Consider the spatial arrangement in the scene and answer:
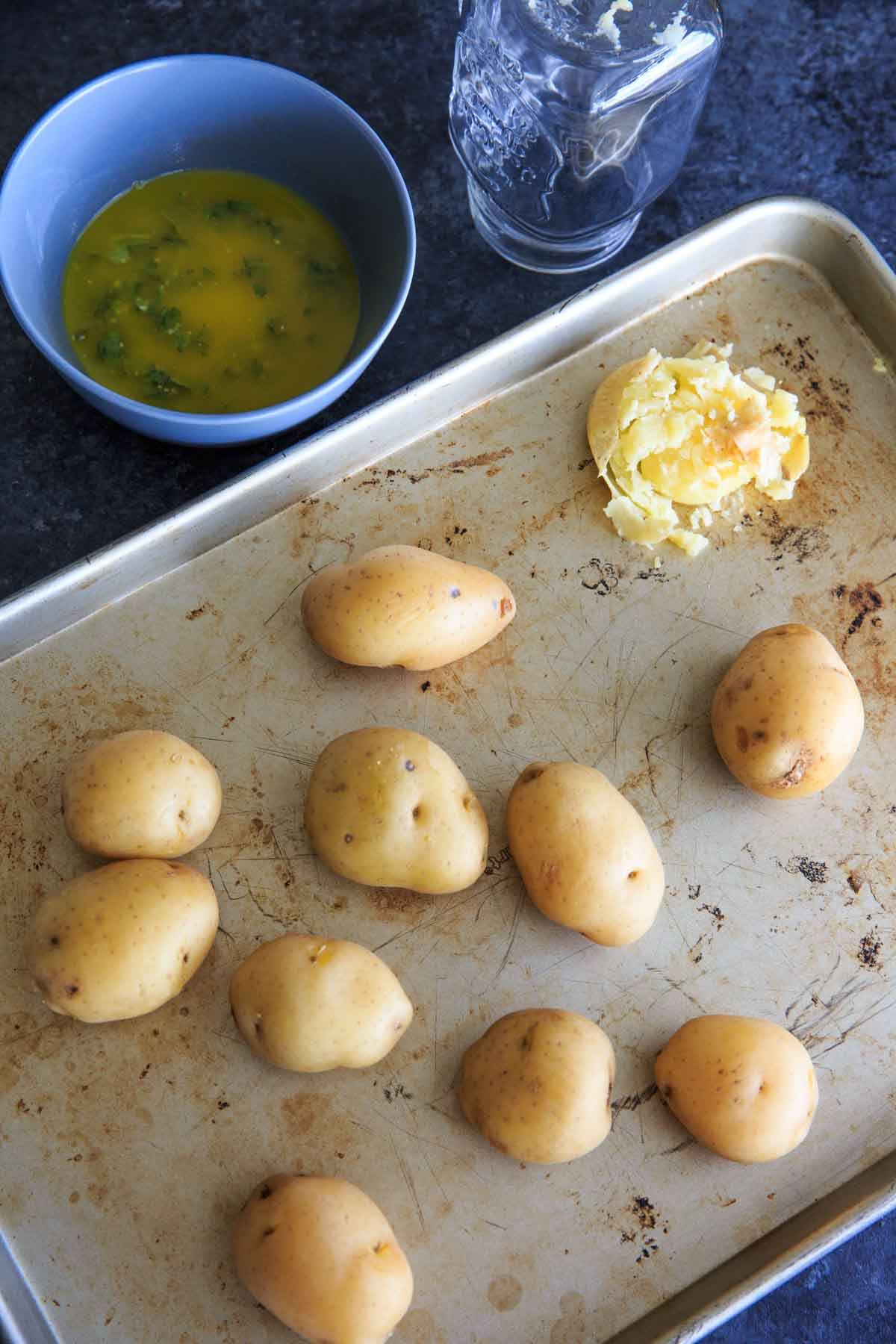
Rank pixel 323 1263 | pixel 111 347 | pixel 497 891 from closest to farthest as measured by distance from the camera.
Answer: pixel 323 1263
pixel 497 891
pixel 111 347

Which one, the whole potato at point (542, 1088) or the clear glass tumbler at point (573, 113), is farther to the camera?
the clear glass tumbler at point (573, 113)

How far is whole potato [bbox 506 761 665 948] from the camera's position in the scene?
1276 millimetres

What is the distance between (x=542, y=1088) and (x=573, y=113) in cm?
112

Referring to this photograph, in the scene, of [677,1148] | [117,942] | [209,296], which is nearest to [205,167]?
[209,296]

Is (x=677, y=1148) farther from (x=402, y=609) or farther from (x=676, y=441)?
(x=676, y=441)

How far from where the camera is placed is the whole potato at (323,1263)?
1133mm

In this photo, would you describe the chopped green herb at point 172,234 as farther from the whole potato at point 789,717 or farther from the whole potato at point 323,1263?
the whole potato at point 323,1263

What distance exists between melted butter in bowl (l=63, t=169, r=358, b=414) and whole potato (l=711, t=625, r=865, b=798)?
0.62 meters

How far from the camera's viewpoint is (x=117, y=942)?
1.21 metres

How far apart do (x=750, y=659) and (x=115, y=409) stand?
76 cm

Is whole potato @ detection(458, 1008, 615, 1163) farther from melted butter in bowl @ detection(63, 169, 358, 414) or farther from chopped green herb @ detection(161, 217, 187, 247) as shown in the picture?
chopped green herb @ detection(161, 217, 187, 247)

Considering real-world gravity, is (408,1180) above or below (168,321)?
below

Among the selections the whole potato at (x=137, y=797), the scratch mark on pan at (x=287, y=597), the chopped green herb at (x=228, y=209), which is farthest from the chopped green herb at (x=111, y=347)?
the whole potato at (x=137, y=797)

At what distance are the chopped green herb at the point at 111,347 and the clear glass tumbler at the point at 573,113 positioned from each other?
0.52 metres
